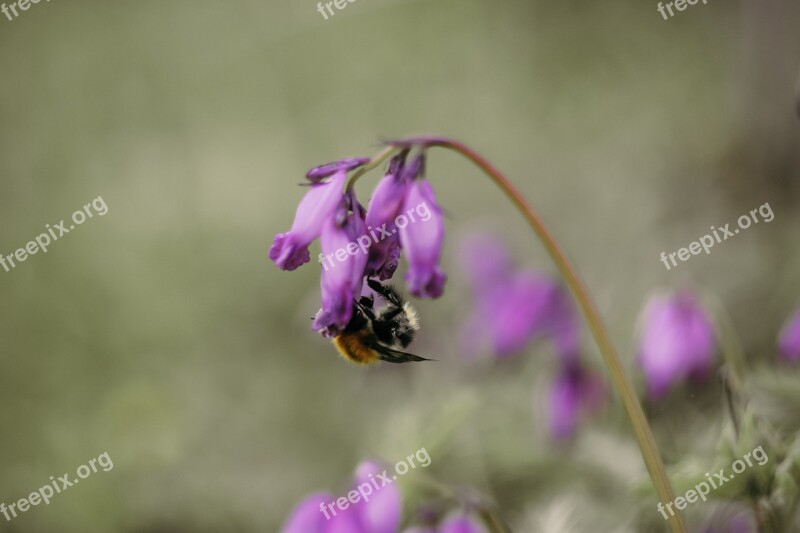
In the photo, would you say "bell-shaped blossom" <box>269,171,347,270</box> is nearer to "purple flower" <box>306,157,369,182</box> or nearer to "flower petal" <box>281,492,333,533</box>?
"purple flower" <box>306,157,369,182</box>

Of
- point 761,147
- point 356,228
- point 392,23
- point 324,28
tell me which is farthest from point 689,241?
point 324,28

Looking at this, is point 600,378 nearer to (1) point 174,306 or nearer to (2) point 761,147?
(2) point 761,147

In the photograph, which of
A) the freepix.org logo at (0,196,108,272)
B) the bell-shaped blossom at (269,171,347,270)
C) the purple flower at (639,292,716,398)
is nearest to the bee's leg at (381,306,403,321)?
the bell-shaped blossom at (269,171,347,270)

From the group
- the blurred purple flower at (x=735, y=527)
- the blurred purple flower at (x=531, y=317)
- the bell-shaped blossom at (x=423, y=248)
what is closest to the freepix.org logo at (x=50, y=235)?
the blurred purple flower at (x=531, y=317)

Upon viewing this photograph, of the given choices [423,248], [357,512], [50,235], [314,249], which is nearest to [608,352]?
[423,248]

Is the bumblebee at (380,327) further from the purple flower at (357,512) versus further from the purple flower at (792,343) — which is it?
the purple flower at (792,343)

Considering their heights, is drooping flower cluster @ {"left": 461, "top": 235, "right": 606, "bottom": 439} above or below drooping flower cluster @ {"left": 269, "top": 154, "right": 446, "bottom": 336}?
below

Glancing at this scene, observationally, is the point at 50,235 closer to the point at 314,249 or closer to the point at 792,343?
the point at 314,249
